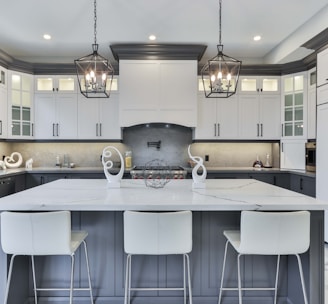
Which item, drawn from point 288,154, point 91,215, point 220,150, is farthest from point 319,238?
point 220,150

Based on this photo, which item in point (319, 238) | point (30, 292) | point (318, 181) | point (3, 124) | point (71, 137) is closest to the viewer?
point (319, 238)

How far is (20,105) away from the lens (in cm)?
464

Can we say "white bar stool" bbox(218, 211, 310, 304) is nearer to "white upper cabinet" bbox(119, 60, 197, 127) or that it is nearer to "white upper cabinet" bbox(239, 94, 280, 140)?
"white upper cabinet" bbox(119, 60, 197, 127)

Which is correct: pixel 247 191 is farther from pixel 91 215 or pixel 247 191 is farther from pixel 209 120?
pixel 209 120

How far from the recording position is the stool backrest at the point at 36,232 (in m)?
1.72

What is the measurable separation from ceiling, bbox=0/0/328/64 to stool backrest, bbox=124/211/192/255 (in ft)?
8.54

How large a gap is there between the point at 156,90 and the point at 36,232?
132 inches

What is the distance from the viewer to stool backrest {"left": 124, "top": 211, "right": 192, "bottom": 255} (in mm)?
1743

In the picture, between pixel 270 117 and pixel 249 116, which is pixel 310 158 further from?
pixel 249 116

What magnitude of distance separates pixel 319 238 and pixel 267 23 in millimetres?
2995

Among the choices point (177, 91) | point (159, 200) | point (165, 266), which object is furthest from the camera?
point (177, 91)

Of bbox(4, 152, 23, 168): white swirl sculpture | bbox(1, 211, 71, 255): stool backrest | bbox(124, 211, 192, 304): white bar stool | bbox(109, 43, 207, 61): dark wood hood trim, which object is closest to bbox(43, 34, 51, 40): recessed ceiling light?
bbox(109, 43, 207, 61): dark wood hood trim

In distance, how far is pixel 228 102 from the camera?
15.8 feet

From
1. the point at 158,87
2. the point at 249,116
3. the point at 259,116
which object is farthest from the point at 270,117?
the point at 158,87
